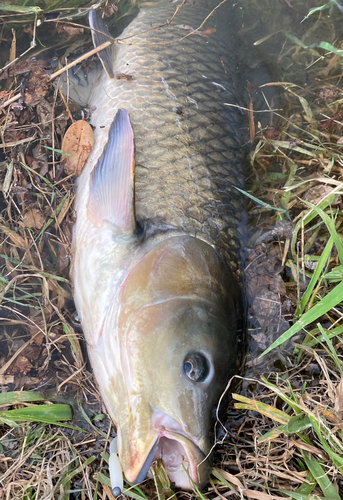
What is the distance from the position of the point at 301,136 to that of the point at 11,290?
2.45m

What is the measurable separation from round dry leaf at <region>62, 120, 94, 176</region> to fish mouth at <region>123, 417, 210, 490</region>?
73.1 inches

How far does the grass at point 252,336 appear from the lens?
2066 millimetres

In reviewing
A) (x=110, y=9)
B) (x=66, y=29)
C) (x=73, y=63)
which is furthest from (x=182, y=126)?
(x=110, y=9)

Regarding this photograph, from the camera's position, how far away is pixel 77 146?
2.82 m

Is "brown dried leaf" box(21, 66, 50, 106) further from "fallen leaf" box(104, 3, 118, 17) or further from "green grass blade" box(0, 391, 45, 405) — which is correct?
"green grass blade" box(0, 391, 45, 405)

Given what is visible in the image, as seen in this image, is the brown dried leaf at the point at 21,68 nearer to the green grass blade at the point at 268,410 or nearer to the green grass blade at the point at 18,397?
the green grass blade at the point at 18,397

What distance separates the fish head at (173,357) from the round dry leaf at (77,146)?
1114 millimetres

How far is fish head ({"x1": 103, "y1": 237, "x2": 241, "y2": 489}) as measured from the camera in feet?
5.76

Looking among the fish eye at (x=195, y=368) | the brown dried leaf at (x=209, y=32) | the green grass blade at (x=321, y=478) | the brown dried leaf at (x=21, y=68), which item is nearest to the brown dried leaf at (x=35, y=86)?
the brown dried leaf at (x=21, y=68)

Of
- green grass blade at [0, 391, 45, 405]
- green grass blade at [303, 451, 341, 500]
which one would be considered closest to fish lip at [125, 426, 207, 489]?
green grass blade at [303, 451, 341, 500]

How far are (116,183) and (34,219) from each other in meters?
0.94

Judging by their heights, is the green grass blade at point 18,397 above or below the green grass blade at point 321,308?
below

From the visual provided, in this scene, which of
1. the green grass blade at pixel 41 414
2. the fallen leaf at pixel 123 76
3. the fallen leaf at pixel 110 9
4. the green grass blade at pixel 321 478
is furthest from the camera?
the fallen leaf at pixel 110 9

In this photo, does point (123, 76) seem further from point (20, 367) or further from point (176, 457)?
point (176, 457)
